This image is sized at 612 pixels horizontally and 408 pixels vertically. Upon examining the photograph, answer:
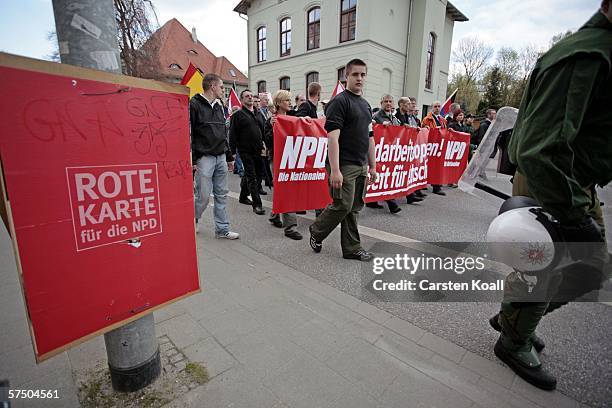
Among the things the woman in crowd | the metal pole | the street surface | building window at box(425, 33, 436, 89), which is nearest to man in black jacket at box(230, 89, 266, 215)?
the woman in crowd

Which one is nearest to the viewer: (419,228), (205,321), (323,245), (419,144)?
(205,321)

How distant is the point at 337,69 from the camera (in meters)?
19.5

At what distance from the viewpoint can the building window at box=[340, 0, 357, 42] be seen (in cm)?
1853

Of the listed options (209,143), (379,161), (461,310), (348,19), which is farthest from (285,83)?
(461,310)

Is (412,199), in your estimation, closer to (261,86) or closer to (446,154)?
(446,154)

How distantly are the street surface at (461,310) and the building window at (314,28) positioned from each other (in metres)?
18.5

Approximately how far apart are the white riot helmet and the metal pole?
1.89 m

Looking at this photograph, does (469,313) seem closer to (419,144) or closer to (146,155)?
(146,155)

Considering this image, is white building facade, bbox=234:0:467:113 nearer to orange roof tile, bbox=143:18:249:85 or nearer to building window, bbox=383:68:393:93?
building window, bbox=383:68:393:93

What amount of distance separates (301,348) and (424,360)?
0.77 metres

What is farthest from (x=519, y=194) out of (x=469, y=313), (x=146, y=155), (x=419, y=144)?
(x=419, y=144)

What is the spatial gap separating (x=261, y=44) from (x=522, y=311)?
25925mm

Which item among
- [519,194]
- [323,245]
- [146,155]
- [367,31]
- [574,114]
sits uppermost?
[367,31]

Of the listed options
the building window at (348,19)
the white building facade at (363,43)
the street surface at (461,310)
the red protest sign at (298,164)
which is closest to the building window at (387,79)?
the white building facade at (363,43)
